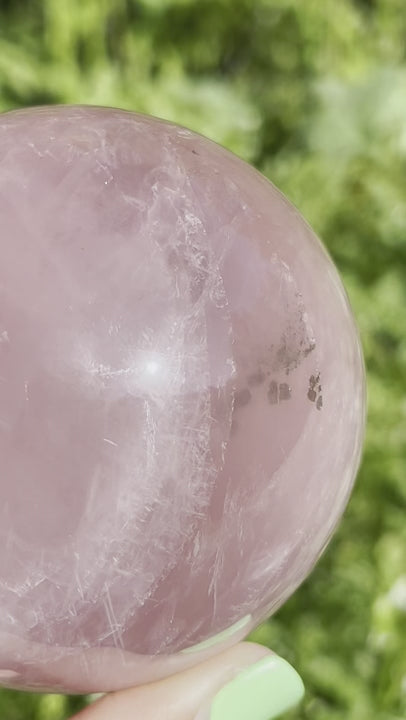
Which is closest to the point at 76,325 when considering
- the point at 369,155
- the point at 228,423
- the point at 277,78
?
the point at 228,423

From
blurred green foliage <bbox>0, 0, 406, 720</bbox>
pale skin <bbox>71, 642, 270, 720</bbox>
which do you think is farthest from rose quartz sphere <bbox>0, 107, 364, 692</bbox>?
blurred green foliage <bbox>0, 0, 406, 720</bbox>

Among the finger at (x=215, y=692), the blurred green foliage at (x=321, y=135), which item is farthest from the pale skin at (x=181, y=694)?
the blurred green foliage at (x=321, y=135)

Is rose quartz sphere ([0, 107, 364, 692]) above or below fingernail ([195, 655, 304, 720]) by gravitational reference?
above

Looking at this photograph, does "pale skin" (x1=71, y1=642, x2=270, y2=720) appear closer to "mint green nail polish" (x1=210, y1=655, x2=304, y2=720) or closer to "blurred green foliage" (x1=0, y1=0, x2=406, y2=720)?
"mint green nail polish" (x1=210, y1=655, x2=304, y2=720)

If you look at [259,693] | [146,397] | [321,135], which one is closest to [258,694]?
[259,693]

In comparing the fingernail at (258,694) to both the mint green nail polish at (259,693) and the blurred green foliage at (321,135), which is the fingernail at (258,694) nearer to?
the mint green nail polish at (259,693)

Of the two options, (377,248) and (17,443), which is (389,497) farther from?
(17,443)
